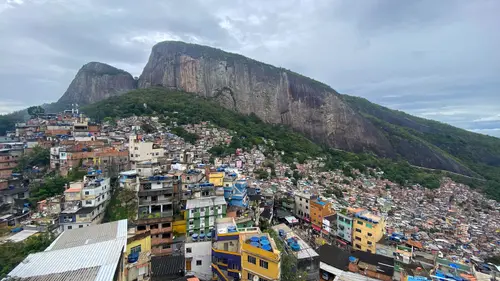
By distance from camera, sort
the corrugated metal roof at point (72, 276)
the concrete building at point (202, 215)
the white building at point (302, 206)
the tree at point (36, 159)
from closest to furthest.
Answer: the corrugated metal roof at point (72, 276) → the concrete building at point (202, 215) → the tree at point (36, 159) → the white building at point (302, 206)

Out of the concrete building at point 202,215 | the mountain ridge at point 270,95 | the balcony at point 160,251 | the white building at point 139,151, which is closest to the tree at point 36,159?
the white building at point 139,151

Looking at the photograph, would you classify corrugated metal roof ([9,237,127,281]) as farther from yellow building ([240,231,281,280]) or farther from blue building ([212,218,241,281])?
blue building ([212,218,241,281])

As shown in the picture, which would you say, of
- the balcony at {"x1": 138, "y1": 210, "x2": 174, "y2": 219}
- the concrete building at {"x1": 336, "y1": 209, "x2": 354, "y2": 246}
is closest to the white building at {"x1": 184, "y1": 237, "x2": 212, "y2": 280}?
the balcony at {"x1": 138, "y1": 210, "x2": 174, "y2": 219}

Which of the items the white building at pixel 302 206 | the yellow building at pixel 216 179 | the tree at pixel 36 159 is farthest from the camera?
the white building at pixel 302 206

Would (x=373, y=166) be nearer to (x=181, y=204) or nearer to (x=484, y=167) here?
(x=484, y=167)

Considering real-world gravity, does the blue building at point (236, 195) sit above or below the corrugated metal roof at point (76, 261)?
below

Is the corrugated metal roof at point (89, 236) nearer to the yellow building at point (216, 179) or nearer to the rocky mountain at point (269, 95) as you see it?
the yellow building at point (216, 179)

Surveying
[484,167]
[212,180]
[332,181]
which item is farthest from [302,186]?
[484,167]

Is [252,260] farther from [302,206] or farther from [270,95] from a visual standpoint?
[270,95]
